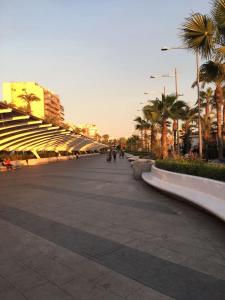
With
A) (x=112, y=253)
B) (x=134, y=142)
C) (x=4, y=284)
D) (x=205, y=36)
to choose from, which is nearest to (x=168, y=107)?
(x=205, y=36)

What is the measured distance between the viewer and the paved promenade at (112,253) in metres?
3.72

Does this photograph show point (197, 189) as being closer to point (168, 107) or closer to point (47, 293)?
point (47, 293)

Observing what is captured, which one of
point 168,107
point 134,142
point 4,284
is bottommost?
point 4,284

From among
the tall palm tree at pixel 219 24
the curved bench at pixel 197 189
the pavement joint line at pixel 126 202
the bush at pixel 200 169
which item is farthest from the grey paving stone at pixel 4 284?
the tall palm tree at pixel 219 24

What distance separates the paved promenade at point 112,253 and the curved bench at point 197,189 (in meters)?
0.26

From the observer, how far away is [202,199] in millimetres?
8109

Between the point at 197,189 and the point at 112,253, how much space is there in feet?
14.9

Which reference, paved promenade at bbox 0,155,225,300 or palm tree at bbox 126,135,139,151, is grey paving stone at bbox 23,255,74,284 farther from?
palm tree at bbox 126,135,139,151

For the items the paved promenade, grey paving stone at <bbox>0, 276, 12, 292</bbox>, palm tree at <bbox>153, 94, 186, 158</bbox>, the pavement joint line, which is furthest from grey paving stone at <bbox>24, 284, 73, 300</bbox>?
palm tree at <bbox>153, 94, 186, 158</bbox>

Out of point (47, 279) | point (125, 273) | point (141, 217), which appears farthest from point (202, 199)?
point (47, 279)

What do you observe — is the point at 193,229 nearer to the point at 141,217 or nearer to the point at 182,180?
the point at 141,217

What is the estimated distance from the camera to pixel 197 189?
8852mm

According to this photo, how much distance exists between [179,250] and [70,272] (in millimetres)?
1772

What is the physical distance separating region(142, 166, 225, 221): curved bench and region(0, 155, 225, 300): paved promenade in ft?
0.87
